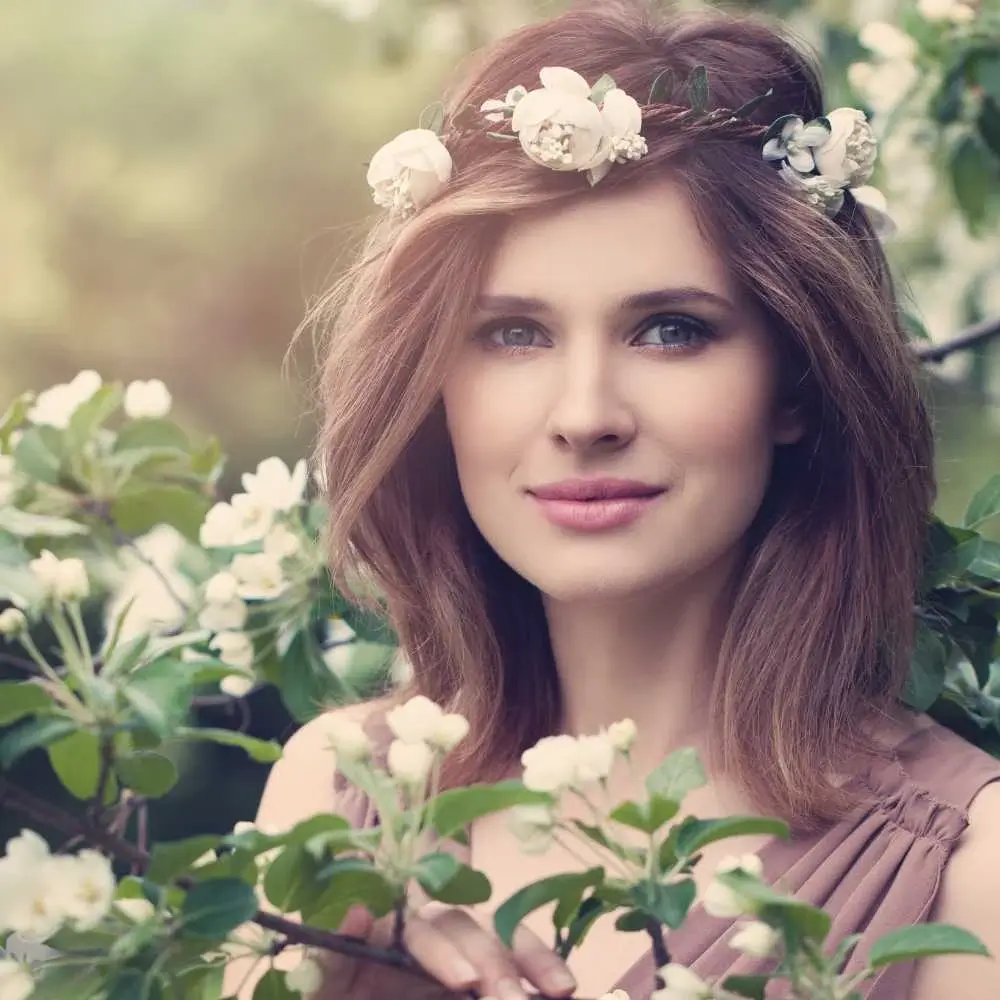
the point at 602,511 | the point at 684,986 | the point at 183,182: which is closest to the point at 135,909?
the point at 684,986

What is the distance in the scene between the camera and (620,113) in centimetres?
153

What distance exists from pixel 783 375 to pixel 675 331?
0.13m

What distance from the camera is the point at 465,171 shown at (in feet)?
A: 5.31

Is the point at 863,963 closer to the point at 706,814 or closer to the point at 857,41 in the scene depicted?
the point at 706,814

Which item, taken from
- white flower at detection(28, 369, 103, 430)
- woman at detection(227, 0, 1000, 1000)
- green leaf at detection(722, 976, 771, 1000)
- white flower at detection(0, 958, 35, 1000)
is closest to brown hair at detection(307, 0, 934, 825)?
woman at detection(227, 0, 1000, 1000)

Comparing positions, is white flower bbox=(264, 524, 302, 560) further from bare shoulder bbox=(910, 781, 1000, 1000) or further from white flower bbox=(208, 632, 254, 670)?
bare shoulder bbox=(910, 781, 1000, 1000)

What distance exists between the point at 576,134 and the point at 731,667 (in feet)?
1.71

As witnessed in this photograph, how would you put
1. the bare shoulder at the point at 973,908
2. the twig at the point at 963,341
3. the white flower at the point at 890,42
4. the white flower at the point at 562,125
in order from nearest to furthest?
the bare shoulder at the point at 973,908 → the white flower at the point at 562,125 → the twig at the point at 963,341 → the white flower at the point at 890,42

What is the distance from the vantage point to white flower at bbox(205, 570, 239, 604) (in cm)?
170

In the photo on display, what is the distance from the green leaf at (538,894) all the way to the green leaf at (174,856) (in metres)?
0.19

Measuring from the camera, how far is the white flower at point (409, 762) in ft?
3.50

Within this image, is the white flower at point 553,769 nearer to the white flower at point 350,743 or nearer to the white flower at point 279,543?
the white flower at point 350,743

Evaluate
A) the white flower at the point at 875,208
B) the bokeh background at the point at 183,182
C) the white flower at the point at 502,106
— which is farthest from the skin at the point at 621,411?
the bokeh background at the point at 183,182

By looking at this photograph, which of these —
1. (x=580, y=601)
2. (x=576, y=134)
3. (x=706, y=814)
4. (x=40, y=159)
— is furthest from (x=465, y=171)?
(x=40, y=159)
